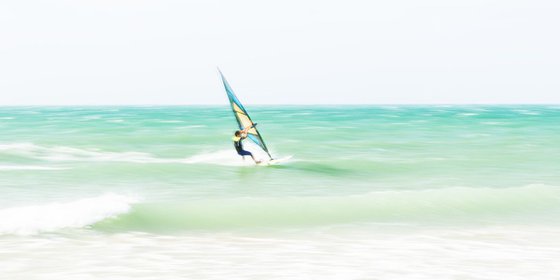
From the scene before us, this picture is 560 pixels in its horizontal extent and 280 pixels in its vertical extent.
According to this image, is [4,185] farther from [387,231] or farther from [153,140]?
[153,140]

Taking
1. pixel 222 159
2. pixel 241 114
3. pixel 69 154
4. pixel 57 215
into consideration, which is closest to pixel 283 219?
pixel 57 215

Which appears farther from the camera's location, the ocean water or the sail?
the sail

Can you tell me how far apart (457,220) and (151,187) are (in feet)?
22.0

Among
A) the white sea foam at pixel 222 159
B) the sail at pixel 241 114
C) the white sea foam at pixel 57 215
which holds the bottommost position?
the white sea foam at pixel 222 159

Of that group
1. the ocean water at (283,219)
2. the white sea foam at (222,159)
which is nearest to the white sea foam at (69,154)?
the white sea foam at (222,159)

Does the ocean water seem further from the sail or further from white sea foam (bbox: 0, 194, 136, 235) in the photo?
the sail

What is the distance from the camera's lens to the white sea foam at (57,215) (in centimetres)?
905

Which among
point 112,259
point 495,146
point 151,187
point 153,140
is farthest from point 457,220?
point 153,140

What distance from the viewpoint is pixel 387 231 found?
9.31 m

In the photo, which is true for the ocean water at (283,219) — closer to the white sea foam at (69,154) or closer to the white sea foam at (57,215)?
the white sea foam at (57,215)

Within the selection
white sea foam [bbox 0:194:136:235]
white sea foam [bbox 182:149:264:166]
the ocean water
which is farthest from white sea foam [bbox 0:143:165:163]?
white sea foam [bbox 0:194:136:235]

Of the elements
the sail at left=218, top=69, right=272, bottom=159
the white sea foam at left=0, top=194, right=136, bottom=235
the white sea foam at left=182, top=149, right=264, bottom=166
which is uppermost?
the sail at left=218, top=69, right=272, bottom=159

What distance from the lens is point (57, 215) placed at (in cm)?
986

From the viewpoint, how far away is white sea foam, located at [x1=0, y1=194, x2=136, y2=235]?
29.7 feet
